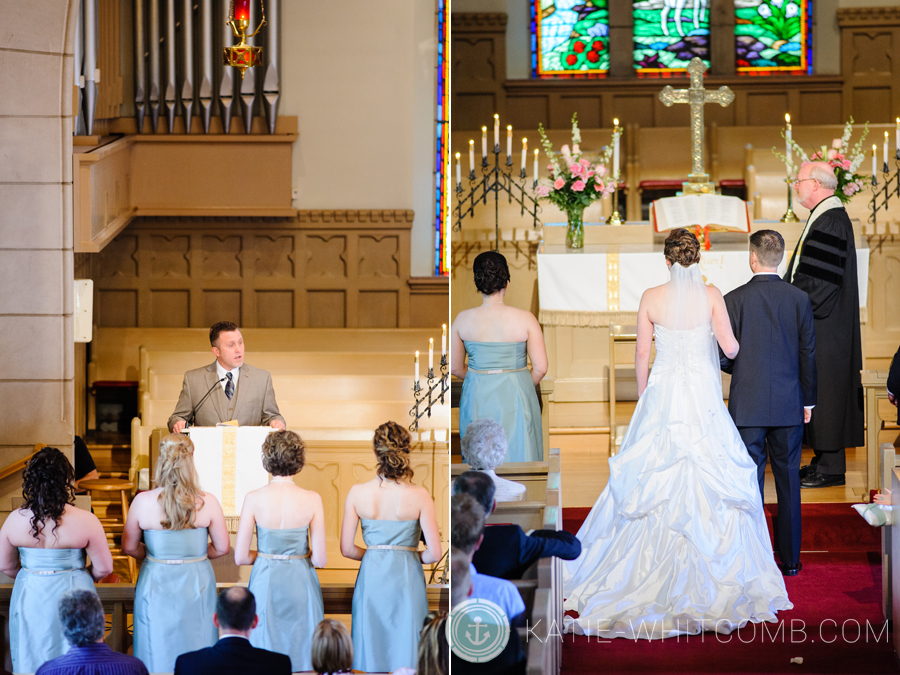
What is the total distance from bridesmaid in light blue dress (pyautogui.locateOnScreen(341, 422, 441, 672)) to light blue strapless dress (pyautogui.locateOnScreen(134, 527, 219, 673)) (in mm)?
589

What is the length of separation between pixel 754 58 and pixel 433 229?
3.29 metres

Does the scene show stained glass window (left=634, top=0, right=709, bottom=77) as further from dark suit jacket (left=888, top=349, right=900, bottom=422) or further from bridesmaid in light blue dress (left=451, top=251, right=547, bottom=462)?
bridesmaid in light blue dress (left=451, top=251, right=547, bottom=462)

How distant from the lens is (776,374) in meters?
3.93

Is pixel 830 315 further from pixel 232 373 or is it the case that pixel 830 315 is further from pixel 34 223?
pixel 34 223

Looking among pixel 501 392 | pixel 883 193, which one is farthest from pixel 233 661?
pixel 883 193

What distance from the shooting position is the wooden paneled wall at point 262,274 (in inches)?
380

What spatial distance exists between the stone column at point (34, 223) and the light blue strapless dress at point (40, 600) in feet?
5.62

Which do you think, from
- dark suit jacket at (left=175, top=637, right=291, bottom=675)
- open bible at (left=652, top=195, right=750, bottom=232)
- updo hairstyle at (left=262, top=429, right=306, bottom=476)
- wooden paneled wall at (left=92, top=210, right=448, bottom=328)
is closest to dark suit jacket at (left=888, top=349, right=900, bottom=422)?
open bible at (left=652, top=195, right=750, bottom=232)

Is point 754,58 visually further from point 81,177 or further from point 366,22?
point 81,177

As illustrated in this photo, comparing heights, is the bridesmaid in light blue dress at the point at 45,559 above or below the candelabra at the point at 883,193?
below

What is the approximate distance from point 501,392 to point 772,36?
6.35 metres

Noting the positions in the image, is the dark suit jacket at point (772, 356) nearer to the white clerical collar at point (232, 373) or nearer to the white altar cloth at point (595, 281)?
the white altar cloth at point (595, 281)

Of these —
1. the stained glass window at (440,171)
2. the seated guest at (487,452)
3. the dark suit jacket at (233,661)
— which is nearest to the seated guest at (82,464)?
the dark suit jacket at (233,661)

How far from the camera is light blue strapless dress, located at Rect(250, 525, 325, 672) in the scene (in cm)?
421
